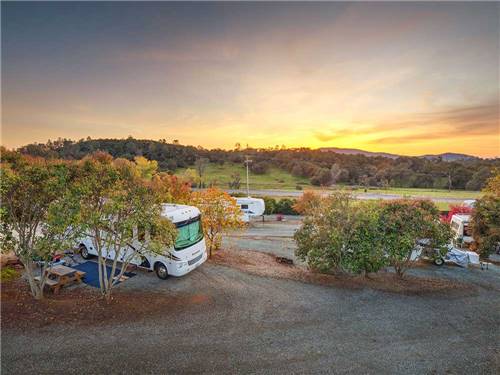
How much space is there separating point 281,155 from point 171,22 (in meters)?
94.7

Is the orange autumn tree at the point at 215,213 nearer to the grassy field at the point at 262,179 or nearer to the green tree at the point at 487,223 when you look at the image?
the green tree at the point at 487,223

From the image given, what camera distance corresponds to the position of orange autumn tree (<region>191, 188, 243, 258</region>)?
13594 millimetres

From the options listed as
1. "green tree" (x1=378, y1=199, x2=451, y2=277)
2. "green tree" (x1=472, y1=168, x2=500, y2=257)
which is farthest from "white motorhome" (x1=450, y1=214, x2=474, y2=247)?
"green tree" (x1=378, y1=199, x2=451, y2=277)

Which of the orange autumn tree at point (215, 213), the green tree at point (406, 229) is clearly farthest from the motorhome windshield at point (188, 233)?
the green tree at point (406, 229)

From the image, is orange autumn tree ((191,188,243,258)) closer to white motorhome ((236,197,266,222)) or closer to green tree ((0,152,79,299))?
green tree ((0,152,79,299))

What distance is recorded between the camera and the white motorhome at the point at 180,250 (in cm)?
1008

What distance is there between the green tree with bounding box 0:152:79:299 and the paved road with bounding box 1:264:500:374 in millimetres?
2409

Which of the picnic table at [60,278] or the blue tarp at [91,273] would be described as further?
the blue tarp at [91,273]

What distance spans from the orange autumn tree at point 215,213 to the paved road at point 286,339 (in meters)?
4.81

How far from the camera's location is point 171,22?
15.0m

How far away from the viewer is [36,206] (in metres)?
7.96

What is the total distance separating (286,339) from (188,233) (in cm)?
582

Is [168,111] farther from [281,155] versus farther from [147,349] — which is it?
[281,155]

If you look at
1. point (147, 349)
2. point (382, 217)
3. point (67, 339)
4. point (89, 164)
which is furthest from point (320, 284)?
point (89, 164)
